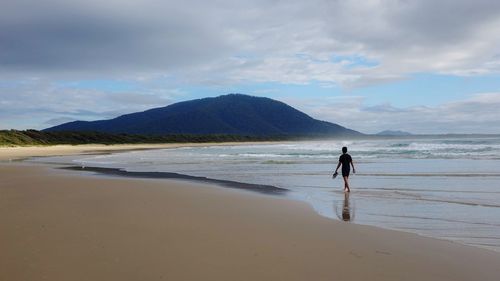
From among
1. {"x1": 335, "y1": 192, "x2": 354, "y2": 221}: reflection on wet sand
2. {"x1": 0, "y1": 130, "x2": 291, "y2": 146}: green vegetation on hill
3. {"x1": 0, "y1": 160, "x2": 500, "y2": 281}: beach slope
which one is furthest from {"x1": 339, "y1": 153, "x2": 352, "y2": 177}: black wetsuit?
{"x1": 0, "y1": 130, "x2": 291, "y2": 146}: green vegetation on hill

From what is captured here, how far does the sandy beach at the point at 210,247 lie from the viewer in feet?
15.9

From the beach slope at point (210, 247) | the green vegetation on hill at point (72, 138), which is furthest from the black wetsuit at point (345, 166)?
the green vegetation on hill at point (72, 138)

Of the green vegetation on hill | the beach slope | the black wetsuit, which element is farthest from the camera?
the green vegetation on hill

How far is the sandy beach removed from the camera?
485 centimetres

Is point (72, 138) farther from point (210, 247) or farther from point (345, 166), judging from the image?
point (210, 247)

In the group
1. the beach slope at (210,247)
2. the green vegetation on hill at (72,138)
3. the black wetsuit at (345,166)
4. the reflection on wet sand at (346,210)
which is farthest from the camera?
the green vegetation on hill at (72,138)

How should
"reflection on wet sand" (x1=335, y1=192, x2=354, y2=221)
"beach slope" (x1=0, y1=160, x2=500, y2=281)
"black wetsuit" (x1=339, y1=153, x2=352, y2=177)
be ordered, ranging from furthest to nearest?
"black wetsuit" (x1=339, y1=153, x2=352, y2=177)
"reflection on wet sand" (x1=335, y1=192, x2=354, y2=221)
"beach slope" (x1=0, y1=160, x2=500, y2=281)

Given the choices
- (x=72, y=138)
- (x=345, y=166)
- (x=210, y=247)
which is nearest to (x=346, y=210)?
(x=345, y=166)

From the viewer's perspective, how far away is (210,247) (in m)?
5.91

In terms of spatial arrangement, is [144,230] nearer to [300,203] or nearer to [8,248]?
[8,248]

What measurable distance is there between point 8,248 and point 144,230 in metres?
1.93

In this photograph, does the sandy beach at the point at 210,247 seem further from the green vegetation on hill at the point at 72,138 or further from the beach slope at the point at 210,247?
the green vegetation on hill at the point at 72,138

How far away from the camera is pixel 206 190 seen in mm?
13047

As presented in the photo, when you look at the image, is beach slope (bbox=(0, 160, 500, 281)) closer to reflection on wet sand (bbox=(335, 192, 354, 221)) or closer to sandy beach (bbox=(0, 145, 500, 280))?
sandy beach (bbox=(0, 145, 500, 280))
